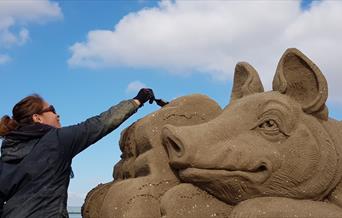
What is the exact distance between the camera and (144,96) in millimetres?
3447

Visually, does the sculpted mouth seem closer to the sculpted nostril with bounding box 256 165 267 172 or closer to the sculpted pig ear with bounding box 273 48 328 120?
the sculpted nostril with bounding box 256 165 267 172

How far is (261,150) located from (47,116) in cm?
134

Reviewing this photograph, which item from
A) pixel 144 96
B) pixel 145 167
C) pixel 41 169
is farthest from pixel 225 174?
pixel 41 169

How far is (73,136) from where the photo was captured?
9.78ft

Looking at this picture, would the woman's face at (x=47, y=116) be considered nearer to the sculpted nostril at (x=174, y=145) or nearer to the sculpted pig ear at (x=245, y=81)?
the sculpted nostril at (x=174, y=145)

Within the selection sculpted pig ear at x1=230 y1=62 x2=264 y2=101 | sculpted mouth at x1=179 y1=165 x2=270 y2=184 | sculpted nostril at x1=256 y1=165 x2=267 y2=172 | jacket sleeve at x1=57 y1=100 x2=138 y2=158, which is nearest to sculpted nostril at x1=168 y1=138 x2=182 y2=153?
sculpted mouth at x1=179 y1=165 x2=270 y2=184

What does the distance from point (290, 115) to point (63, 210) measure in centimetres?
149

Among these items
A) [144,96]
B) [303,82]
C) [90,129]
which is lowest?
[90,129]

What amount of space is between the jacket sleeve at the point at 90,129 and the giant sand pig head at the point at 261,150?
33 centimetres

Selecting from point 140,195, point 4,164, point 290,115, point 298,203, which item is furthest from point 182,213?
point 4,164

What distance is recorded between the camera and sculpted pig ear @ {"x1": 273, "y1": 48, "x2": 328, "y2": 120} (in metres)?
3.25

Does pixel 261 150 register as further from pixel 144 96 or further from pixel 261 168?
pixel 144 96

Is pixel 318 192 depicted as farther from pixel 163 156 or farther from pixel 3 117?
pixel 3 117

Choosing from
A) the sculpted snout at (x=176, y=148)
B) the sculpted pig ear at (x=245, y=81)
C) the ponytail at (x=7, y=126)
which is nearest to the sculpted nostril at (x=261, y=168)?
the sculpted snout at (x=176, y=148)
